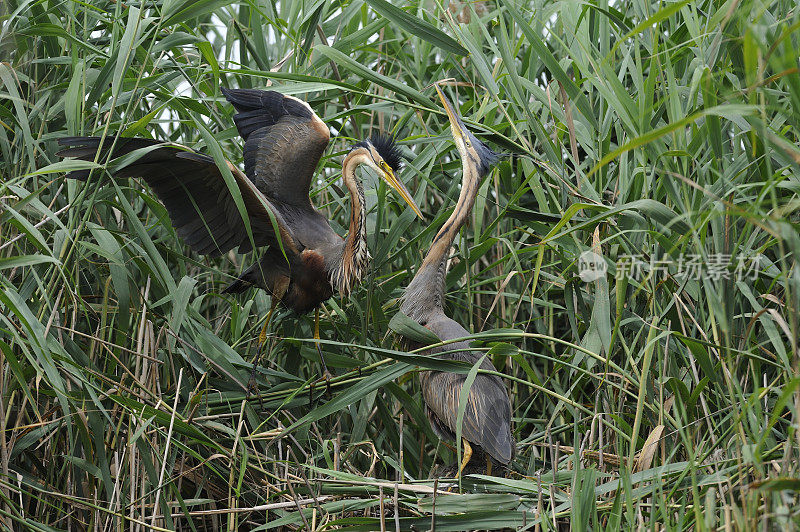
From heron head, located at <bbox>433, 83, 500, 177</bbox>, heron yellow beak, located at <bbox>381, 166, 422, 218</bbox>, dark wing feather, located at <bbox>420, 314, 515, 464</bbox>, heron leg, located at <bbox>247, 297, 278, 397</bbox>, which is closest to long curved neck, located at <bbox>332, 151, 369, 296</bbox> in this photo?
heron yellow beak, located at <bbox>381, 166, 422, 218</bbox>

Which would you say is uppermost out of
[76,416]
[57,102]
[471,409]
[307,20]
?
[307,20]

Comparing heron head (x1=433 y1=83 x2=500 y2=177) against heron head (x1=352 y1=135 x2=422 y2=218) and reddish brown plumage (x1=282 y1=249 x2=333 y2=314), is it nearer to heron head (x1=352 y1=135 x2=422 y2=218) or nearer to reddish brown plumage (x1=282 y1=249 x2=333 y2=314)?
heron head (x1=352 y1=135 x2=422 y2=218)

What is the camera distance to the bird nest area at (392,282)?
2238mm

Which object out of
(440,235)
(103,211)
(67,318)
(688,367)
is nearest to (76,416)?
(67,318)

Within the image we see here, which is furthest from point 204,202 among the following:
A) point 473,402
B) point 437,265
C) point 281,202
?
point 473,402

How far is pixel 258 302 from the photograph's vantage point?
3596mm

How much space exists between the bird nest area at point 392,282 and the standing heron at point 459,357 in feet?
0.04

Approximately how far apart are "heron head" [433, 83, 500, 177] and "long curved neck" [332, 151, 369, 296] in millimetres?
513

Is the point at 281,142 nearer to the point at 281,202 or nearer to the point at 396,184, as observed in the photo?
the point at 281,202

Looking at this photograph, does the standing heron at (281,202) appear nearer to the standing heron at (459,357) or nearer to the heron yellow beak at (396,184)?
the heron yellow beak at (396,184)

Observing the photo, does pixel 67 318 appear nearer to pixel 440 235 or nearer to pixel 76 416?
pixel 76 416

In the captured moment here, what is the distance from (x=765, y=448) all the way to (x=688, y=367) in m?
0.36

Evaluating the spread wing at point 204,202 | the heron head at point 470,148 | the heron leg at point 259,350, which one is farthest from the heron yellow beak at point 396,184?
the heron leg at point 259,350

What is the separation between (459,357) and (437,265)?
358 millimetres
